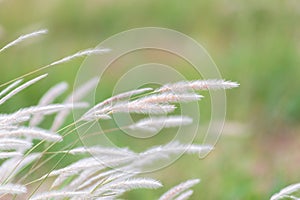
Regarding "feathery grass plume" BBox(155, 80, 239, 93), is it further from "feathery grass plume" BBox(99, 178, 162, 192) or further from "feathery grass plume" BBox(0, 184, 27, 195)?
"feathery grass plume" BBox(0, 184, 27, 195)

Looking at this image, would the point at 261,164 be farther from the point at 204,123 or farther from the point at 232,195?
the point at 232,195

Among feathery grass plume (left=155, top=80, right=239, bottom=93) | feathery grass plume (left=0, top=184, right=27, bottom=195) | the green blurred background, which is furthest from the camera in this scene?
the green blurred background

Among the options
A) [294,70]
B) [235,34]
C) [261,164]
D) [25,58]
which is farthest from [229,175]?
[235,34]

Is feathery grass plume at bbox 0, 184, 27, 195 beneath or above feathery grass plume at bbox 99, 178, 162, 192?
above

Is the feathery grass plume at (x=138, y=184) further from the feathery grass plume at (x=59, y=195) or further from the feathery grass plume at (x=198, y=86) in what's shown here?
the feathery grass plume at (x=198, y=86)

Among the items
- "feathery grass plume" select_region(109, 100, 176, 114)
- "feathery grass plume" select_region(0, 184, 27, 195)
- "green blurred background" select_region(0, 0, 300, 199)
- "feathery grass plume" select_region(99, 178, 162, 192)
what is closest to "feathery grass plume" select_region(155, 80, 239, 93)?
"feathery grass plume" select_region(109, 100, 176, 114)

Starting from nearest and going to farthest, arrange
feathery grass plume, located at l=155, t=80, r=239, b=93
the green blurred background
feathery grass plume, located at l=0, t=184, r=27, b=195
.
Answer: feathery grass plume, located at l=0, t=184, r=27, b=195 < feathery grass plume, located at l=155, t=80, r=239, b=93 < the green blurred background

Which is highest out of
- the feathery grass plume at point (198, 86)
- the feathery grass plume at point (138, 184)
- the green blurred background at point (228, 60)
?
the green blurred background at point (228, 60)

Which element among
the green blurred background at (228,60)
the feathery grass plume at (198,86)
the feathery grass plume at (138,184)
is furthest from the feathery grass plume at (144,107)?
the green blurred background at (228,60)

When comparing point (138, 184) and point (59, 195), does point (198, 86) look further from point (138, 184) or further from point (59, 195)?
point (59, 195)
